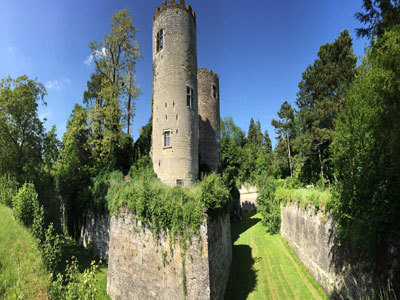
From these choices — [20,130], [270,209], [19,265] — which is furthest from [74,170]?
[270,209]

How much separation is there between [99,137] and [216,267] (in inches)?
659

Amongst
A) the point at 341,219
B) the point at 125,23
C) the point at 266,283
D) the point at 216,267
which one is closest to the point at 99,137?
the point at 125,23

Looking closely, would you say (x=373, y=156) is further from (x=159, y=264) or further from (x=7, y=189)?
(x=7, y=189)

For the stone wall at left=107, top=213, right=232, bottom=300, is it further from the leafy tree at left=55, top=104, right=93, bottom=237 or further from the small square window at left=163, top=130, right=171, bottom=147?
the leafy tree at left=55, top=104, right=93, bottom=237

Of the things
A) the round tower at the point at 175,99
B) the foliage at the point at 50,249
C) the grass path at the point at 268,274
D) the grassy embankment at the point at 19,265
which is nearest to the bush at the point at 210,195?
the grassy embankment at the point at 19,265

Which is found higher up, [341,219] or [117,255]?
[341,219]

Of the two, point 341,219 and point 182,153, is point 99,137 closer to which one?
point 182,153

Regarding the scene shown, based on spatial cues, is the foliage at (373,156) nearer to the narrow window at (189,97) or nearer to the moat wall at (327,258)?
the moat wall at (327,258)

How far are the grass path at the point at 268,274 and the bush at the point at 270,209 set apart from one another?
1887 mm

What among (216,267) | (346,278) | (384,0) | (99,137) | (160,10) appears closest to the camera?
(384,0)

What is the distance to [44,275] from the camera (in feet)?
21.5

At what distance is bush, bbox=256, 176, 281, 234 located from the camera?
2236 cm

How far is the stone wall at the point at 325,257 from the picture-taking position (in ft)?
26.9

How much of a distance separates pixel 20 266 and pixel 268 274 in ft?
43.6
